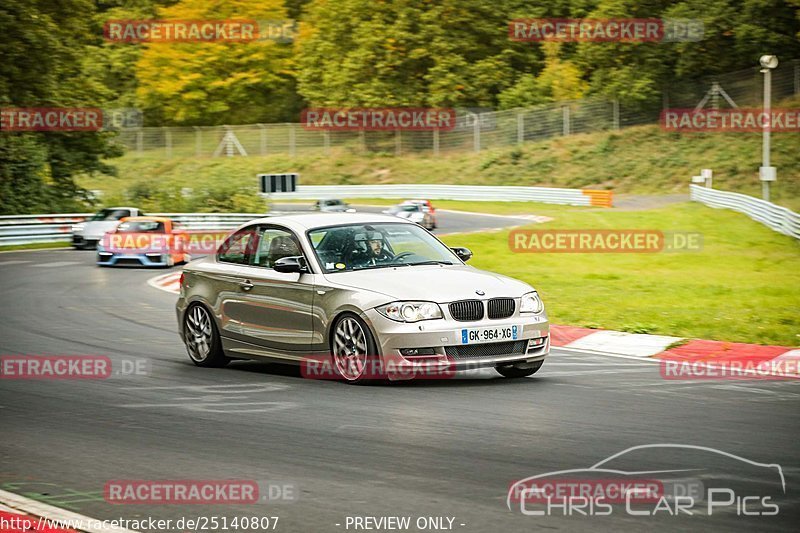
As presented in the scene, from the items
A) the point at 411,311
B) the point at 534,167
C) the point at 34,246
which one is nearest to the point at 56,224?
the point at 34,246

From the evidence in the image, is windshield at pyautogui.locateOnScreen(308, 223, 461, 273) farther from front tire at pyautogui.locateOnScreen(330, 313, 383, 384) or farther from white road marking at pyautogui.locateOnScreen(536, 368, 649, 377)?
white road marking at pyautogui.locateOnScreen(536, 368, 649, 377)

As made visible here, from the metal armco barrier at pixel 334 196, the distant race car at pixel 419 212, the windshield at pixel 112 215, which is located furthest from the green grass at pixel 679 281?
the metal armco barrier at pixel 334 196

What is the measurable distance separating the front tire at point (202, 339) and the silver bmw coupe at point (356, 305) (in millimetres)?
13

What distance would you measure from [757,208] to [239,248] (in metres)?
32.4

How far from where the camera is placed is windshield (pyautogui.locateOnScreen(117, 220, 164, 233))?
31125 mm

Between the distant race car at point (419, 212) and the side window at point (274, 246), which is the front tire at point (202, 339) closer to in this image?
the side window at point (274, 246)

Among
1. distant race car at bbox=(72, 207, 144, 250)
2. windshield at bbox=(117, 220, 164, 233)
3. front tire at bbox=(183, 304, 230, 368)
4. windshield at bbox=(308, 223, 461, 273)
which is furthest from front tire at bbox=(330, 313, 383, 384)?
distant race car at bbox=(72, 207, 144, 250)

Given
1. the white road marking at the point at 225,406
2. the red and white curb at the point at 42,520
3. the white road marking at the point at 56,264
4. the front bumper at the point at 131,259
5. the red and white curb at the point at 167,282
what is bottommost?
the white road marking at the point at 56,264

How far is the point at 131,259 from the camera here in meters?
30.6

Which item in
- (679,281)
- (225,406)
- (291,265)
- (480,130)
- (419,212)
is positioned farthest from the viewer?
(480,130)

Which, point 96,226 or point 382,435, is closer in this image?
point 382,435

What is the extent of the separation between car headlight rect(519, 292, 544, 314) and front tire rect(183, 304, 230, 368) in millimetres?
3372

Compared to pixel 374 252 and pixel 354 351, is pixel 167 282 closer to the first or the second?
pixel 374 252

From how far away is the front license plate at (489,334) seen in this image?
10.5 m
